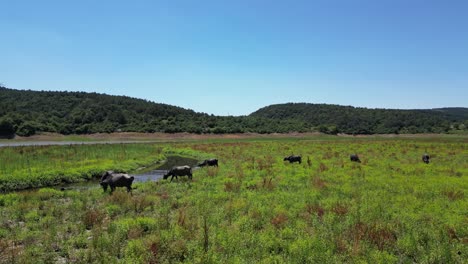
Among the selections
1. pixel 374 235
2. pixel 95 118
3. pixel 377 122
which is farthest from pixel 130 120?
pixel 374 235

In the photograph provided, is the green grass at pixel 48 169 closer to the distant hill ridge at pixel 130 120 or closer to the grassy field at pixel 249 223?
the grassy field at pixel 249 223

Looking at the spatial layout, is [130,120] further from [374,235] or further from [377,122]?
[374,235]

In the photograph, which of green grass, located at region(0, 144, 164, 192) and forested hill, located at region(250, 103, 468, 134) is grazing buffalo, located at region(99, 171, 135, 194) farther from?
forested hill, located at region(250, 103, 468, 134)

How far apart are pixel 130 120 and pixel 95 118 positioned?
11.5m

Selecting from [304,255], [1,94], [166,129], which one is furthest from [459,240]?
[1,94]

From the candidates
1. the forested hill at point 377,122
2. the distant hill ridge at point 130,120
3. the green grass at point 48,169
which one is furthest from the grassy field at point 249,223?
the forested hill at point 377,122

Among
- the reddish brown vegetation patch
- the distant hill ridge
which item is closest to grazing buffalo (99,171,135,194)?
the reddish brown vegetation patch

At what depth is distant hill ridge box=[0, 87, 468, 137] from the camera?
10706 centimetres

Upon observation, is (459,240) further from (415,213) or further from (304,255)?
(304,255)

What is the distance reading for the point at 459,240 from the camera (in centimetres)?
1152

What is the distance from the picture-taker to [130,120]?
127m

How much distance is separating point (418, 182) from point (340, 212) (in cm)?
950

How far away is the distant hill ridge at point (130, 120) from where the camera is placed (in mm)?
107062

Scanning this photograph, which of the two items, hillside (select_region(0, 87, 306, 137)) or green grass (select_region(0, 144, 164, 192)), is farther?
hillside (select_region(0, 87, 306, 137))
